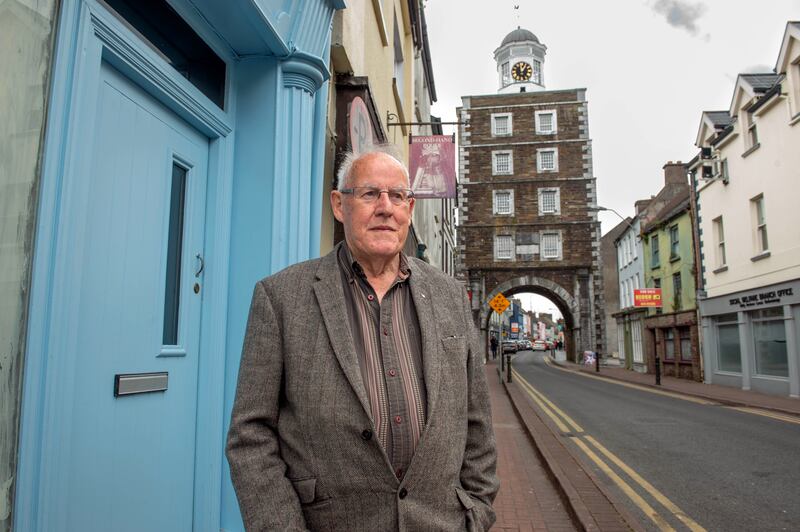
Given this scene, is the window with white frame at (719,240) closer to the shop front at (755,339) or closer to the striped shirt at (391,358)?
the shop front at (755,339)

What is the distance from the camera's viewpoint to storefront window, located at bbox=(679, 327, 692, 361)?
22666mm

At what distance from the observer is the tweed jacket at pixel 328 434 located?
5.37 ft

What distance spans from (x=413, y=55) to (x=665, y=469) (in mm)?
10176

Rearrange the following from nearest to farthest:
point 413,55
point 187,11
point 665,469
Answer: point 187,11 → point 665,469 → point 413,55

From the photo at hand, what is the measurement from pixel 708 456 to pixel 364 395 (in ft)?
25.4

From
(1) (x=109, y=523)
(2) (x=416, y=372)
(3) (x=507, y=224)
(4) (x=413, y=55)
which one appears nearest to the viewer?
(2) (x=416, y=372)

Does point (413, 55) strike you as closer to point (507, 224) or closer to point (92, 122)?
point (92, 122)

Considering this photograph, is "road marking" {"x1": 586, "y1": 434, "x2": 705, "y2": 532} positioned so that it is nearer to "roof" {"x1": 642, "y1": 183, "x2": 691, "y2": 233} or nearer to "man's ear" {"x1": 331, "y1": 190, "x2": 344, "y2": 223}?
"man's ear" {"x1": 331, "y1": 190, "x2": 344, "y2": 223}

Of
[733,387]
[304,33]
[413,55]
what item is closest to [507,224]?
[733,387]

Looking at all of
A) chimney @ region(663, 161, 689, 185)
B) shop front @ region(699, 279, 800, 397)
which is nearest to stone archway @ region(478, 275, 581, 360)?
chimney @ region(663, 161, 689, 185)

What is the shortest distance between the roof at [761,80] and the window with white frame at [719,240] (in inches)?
186

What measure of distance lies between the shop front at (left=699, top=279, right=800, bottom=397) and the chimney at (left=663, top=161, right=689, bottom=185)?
14588 mm

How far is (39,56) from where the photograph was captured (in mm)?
1854

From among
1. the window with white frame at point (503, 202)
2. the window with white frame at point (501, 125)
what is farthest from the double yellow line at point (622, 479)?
the window with white frame at point (501, 125)
